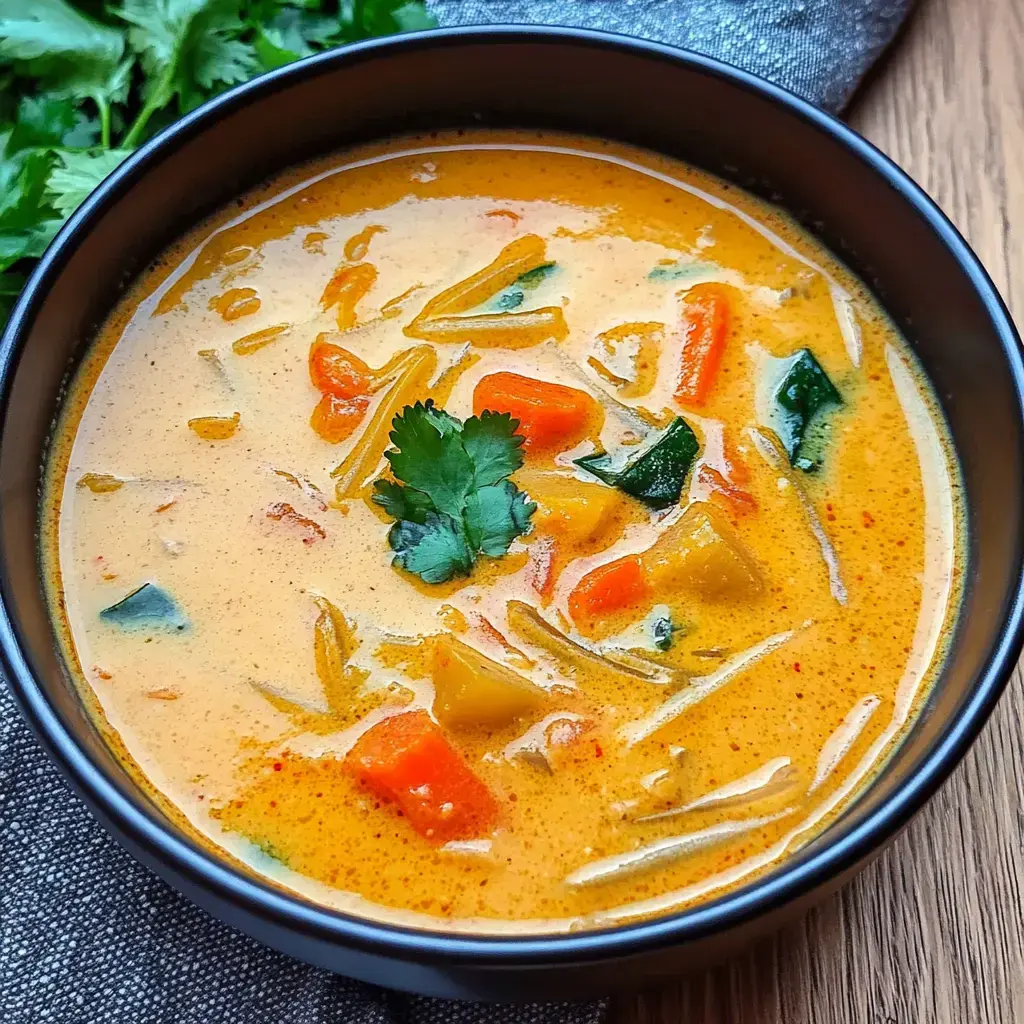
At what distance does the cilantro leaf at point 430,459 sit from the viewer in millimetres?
2121

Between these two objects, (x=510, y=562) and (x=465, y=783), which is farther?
(x=510, y=562)

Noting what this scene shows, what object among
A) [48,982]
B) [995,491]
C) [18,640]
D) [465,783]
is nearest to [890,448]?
[995,491]

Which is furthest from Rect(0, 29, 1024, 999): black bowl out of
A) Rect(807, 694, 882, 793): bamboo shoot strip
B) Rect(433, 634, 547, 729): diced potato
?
Rect(433, 634, 547, 729): diced potato

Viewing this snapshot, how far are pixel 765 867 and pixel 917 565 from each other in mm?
645

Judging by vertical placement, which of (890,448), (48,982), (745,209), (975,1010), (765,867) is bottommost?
(48,982)

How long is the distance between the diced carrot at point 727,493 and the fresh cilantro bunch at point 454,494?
13.1 inches

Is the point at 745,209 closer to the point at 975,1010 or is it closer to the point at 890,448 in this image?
the point at 890,448

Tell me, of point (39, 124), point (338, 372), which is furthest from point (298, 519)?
point (39, 124)

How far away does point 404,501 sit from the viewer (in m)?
2.17

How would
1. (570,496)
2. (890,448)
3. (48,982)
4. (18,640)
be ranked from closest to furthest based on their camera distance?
(18,640) < (48,982) < (570,496) < (890,448)

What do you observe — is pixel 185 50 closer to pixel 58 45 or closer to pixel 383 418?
pixel 58 45

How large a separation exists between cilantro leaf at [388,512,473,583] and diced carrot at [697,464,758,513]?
0.46 metres

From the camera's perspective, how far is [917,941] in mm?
2100

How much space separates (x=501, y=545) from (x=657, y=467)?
1.06ft
